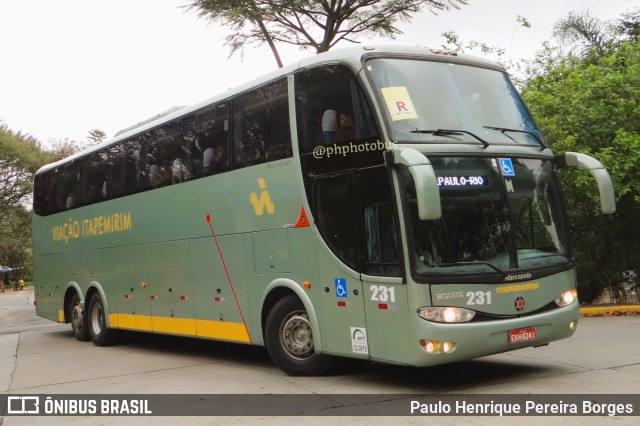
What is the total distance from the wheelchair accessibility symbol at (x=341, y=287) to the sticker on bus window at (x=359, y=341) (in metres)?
0.43

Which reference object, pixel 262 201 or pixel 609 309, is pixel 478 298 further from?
pixel 609 309

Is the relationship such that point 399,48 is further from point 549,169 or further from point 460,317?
point 460,317

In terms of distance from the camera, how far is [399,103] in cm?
805

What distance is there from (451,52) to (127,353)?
27.5 ft

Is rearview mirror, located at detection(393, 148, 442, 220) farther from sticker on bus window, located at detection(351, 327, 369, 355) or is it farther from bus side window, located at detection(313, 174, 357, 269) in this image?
sticker on bus window, located at detection(351, 327, 369, 355)

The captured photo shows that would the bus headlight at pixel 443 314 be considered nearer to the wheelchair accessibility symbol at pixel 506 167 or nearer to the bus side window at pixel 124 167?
the wheelchair accessibility symbol at pixel 506 167

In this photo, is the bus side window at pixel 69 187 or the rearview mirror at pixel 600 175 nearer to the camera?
the rearview mirror at pixel 600 175

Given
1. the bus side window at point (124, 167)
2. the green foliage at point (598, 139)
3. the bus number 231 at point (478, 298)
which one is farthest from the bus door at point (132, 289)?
the green foliage at point (598, 139)

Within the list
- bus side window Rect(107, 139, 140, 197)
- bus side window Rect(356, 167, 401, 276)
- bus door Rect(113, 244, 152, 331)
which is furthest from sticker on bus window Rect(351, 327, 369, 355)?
bus side window Rect(107, 139, 140, 197)

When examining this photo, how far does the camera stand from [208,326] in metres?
11.3

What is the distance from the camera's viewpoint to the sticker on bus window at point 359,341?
820 centimetres

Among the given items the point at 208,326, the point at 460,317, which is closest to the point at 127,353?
the point at 208,326

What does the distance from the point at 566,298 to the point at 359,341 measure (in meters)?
2.49

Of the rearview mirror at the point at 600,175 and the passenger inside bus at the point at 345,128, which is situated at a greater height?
the passenger inside bus at the point at 345,128
